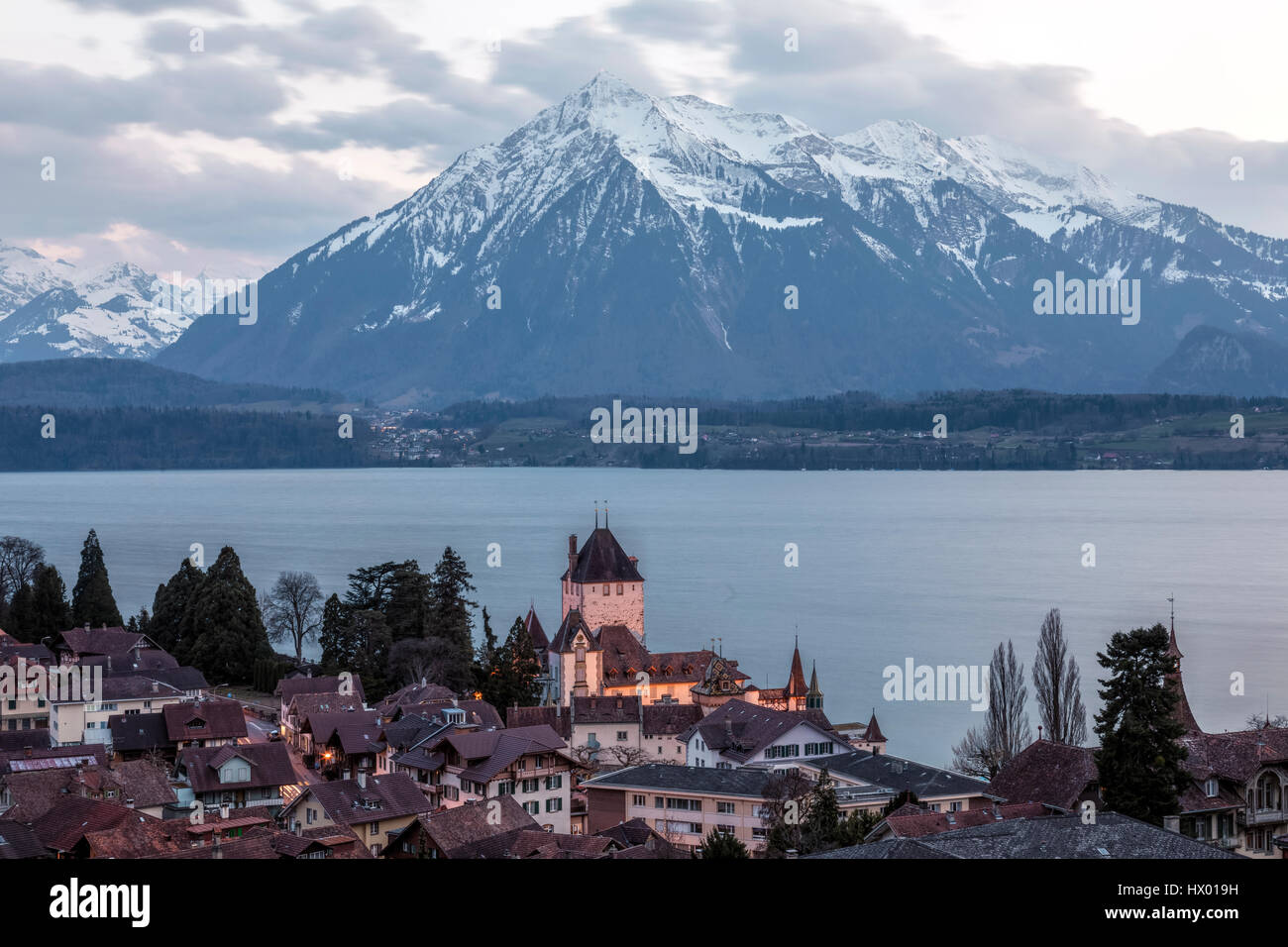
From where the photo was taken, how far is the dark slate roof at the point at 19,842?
26.3 metres

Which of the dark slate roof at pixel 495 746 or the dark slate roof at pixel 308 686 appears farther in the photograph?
the dark slate roof at pixel 308 686

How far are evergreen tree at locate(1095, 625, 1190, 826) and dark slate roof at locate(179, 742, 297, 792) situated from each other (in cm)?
2097

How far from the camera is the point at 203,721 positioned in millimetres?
43031

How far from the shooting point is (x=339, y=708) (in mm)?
46000

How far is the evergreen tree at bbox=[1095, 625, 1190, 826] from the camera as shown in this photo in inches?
1072

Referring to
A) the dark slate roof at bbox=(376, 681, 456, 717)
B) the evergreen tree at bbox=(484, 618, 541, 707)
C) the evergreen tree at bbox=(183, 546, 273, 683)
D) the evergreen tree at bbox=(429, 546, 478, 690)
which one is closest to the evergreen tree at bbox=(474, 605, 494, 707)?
the evergreen tree at bbox=(484, 618, 541, 707)

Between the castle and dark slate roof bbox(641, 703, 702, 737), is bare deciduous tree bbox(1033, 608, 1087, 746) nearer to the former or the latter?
the castle

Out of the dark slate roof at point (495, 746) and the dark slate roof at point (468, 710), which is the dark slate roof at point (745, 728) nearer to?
the dark slate roof at point (468, 710)

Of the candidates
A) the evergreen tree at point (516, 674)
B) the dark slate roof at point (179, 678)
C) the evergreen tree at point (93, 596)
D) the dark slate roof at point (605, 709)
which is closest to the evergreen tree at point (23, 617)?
the evergreen tree at point (93, 596)

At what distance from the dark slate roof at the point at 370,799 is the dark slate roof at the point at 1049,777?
13161 millimetres

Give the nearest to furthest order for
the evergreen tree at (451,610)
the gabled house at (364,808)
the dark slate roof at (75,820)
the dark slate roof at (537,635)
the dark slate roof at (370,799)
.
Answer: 1. the dark slate roof at (75,820)
2. the gabled house at (364,808)
3. the dark slate roof at (370,799)
4. the evergreen tree at (451,610)
5. the dark slate roof at (537,635)
